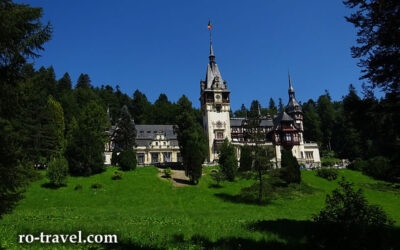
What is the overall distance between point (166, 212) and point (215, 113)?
4353 centimetres

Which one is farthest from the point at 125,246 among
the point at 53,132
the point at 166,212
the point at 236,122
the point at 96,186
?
the point at 236,122

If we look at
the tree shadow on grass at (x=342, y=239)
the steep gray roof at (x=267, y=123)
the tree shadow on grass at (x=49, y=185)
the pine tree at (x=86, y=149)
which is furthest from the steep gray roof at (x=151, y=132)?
the tree shadow on grass at (x=342, y=239)

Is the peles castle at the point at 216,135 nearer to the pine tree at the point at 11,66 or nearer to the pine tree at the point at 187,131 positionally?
the pine tree at the point at 187,131

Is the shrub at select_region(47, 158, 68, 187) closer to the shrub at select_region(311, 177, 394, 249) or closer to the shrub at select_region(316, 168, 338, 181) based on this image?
the shrub at select_region(311, 177, 394, 249)

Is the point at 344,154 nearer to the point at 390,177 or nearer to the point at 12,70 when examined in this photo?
the point at 390,177

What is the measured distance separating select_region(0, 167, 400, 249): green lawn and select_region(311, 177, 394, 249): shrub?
8.02ft

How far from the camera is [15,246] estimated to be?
11781mm

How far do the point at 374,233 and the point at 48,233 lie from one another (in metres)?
15.1

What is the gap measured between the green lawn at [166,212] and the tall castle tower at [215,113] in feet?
61.2

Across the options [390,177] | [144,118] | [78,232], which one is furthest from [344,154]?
[78,232]

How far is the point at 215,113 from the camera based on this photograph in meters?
66.7

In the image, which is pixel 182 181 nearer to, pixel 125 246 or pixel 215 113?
pixel 215 113

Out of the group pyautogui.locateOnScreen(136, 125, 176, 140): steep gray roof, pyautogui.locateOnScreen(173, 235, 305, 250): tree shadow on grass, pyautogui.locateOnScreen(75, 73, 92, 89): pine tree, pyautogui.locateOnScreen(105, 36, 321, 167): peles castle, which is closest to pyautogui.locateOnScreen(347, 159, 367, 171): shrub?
pyautogui.locateOnScreen(105, 36, 321, 167): peles castle

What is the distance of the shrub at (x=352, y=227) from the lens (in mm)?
9844
